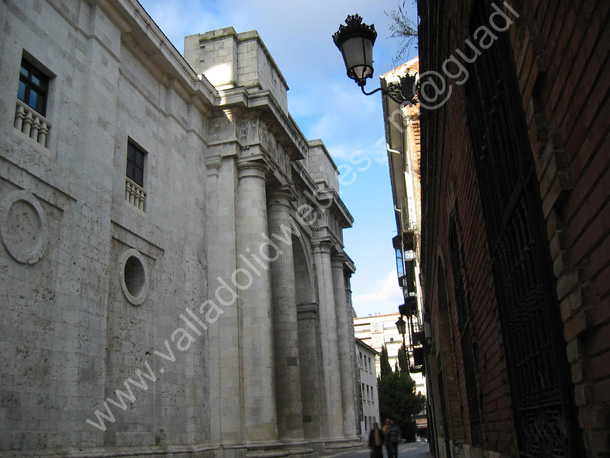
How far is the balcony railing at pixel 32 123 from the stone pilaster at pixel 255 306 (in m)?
7.41

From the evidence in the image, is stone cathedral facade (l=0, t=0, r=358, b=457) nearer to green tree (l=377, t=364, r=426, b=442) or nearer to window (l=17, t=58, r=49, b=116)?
window (l=17, t=58, r=49, b=116)

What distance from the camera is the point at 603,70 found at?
6.05 feet

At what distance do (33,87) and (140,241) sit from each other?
427cm

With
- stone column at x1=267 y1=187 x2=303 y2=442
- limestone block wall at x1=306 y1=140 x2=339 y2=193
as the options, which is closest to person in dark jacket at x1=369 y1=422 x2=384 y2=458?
stone column at x1=267 y1=187 x2=303 y2=442

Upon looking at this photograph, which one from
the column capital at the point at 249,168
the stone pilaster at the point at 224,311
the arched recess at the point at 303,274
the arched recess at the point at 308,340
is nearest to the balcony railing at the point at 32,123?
the stone pilaster at the point at 224,311

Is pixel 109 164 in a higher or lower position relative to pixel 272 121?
lower

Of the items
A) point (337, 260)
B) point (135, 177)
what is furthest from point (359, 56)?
point (337, 260)

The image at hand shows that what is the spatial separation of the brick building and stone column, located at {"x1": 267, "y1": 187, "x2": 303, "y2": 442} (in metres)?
13.0

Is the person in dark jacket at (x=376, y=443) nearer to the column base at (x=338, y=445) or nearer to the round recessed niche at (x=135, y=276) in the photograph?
the round recessed niche at (x=135, y=276)

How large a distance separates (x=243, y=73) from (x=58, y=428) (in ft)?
43.2

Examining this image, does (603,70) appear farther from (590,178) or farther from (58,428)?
(58,428)

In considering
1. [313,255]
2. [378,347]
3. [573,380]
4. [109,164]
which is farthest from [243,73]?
[378,347]

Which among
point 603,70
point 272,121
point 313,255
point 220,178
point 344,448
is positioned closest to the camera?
point 603,70

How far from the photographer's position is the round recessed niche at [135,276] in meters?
12.7
